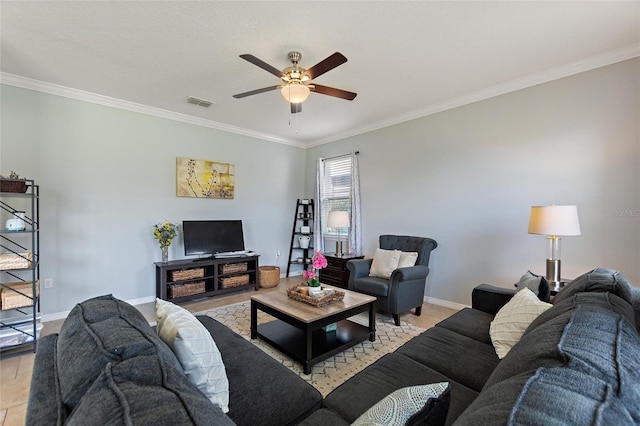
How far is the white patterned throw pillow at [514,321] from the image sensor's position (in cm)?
154

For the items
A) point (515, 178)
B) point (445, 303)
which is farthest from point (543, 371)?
point (445, 303)

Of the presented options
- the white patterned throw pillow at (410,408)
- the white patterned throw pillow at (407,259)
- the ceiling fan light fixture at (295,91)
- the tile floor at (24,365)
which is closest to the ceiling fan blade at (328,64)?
the ceiling fan light fixture at (295,91)

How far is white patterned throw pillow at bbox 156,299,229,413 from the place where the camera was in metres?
1.06

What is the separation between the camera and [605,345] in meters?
0.74

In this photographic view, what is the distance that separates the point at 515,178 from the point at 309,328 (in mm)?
2846

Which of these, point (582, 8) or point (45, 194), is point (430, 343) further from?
point (45, 194)

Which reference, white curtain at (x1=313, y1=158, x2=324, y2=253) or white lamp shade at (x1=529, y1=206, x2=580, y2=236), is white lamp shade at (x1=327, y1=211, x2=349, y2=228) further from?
white lamp shade at (x1=529, y1=206, x2=580, y2=236)

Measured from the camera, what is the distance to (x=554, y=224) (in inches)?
A: 93.7

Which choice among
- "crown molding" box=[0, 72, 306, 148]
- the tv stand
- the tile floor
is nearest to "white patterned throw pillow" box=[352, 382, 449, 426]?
the tile floor

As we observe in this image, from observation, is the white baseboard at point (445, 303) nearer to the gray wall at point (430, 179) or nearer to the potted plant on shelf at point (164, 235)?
the gray wall at point (430, 179)

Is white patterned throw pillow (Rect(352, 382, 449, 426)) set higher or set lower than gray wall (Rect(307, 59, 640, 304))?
lower

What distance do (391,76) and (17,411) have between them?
4.05 metres

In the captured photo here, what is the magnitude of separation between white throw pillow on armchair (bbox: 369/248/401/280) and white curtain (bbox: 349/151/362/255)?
42.8 inches

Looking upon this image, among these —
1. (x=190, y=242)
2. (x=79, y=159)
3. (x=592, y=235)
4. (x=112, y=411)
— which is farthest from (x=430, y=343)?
(x=79, y=159)
